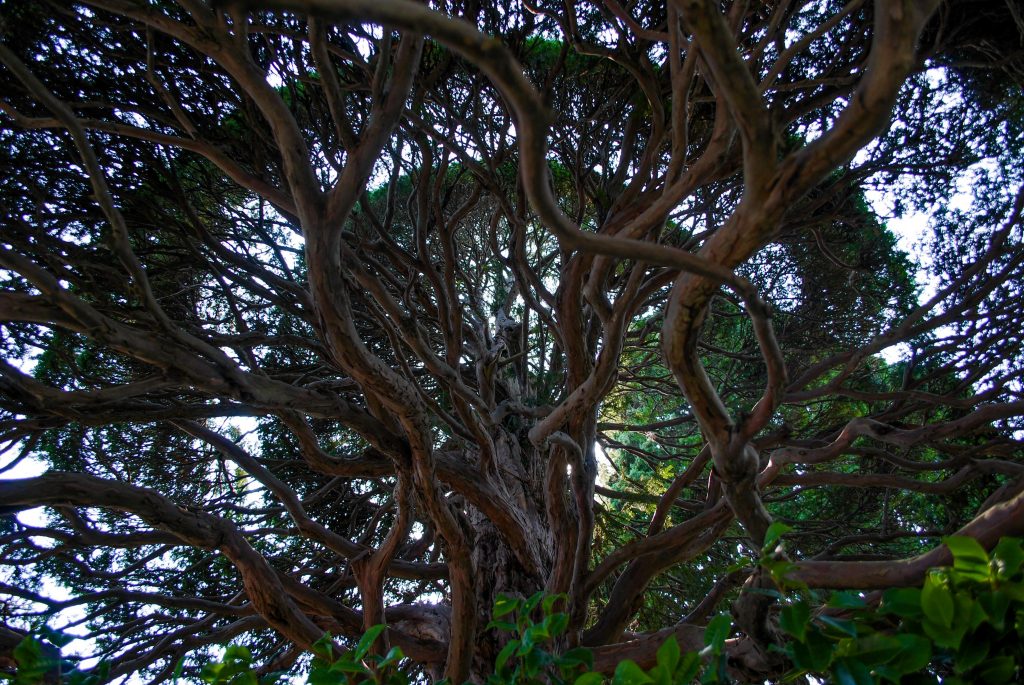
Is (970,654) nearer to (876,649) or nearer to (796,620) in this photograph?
(876,649)

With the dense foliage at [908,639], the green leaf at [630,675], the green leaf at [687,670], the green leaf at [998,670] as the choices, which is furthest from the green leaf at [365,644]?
the green leaf at [998,670]

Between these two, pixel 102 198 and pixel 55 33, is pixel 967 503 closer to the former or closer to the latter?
pixel 102 198

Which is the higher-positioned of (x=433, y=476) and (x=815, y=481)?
(x=433, y=476)

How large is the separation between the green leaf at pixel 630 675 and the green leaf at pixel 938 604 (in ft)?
1.81

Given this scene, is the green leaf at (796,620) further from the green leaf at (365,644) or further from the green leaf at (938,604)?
the green leaf at (365,644)

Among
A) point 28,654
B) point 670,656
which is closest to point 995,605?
point 670,656

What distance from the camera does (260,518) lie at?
541 centimetres

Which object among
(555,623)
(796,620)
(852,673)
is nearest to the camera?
(852,673)

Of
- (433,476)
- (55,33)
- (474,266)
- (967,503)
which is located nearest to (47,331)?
(55,33)

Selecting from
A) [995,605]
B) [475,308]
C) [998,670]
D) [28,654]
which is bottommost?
[998,670]

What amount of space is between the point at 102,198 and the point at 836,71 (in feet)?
13.6

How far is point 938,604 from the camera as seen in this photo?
1.31 meters

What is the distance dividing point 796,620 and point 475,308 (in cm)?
436

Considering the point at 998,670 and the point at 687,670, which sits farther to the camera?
the point at 687,670
